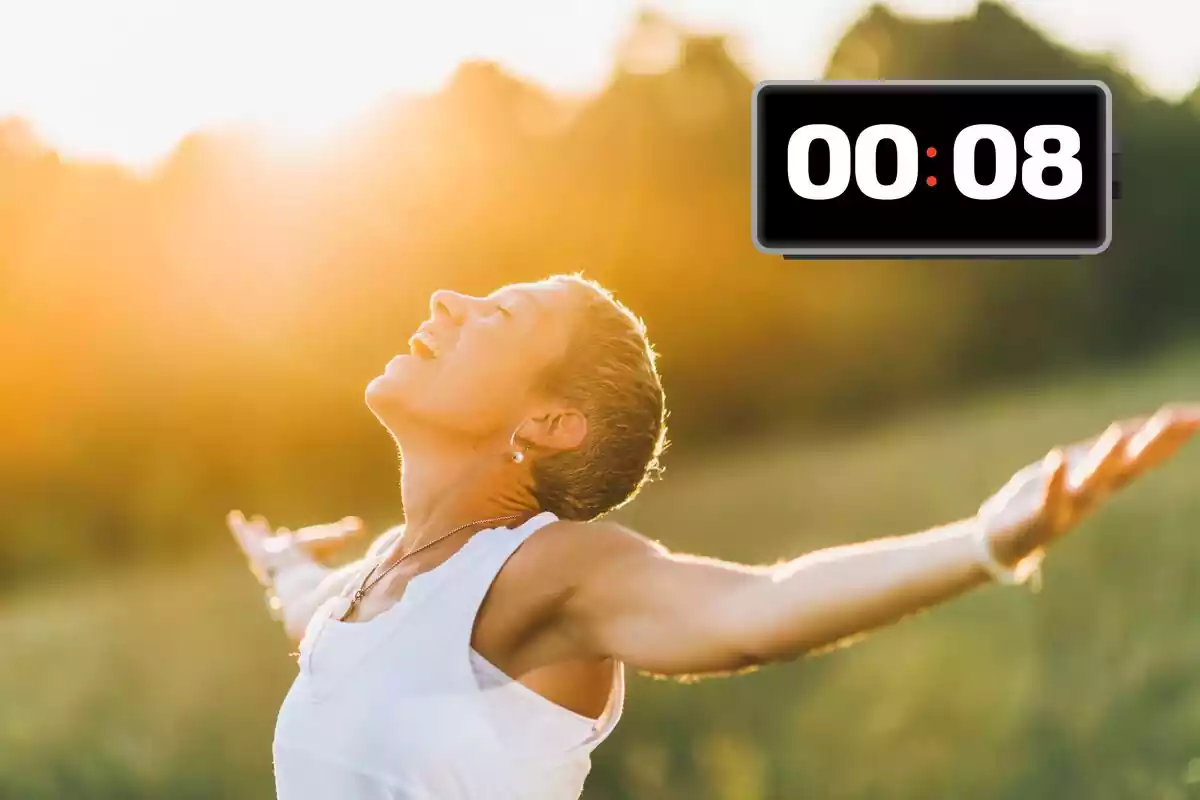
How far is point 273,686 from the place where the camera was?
5.58 m

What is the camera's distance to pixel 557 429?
173 cm

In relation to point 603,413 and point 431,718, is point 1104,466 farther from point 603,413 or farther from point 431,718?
point 431,718

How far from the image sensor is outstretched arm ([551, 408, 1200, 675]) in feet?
4.03

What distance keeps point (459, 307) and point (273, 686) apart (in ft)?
13.8

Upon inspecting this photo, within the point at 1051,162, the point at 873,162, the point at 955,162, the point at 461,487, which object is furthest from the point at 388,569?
the point at 1051,162

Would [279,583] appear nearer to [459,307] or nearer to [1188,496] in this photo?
[459,307]

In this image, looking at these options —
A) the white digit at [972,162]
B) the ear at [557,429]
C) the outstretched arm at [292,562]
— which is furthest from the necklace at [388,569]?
the white digit at [972,162]

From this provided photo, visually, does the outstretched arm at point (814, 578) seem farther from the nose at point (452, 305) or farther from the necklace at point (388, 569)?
the nose at point (452, 305)

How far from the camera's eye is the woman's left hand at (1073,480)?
3.94ft

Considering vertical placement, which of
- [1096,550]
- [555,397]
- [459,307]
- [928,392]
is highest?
Answer: [459,307]

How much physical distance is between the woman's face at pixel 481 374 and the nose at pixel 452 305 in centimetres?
3

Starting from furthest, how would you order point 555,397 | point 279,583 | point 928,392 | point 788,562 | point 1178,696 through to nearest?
point 928,392, point 1178,696, point 279,583, point 555,397, point 788,562

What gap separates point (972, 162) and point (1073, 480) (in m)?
1.06

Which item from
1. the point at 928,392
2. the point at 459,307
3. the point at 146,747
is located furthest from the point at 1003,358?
the point at 459,307
